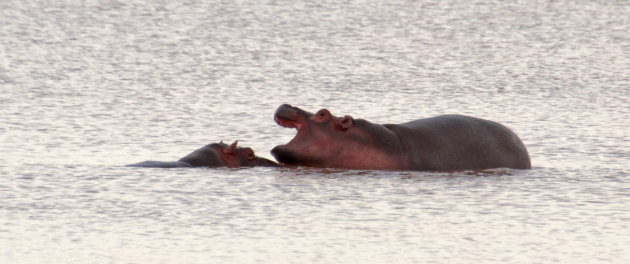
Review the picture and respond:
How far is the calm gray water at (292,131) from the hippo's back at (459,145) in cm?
20

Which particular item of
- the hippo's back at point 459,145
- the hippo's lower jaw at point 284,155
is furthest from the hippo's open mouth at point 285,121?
the hippo's back at point 459,145

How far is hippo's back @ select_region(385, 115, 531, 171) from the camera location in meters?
8.90

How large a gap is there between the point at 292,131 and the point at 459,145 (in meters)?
2.18

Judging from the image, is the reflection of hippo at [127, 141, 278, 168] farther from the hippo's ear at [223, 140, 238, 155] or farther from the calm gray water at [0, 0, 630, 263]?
the calm gray water at [0, 0, 630, 263]

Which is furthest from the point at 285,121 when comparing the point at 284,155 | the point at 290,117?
the point at 284,155

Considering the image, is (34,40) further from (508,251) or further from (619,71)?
(508,251)

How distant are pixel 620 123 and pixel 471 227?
482 centimetres

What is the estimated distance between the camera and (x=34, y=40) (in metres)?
16.7

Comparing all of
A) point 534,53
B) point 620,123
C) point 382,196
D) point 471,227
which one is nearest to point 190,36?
point 534,53

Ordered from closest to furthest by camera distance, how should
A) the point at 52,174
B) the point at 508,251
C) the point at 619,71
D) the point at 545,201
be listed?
1. the point at 508,251
2. the point at 545,201
3. the point at 52,174
4. the point at 619,71

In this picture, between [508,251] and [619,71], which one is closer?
[508,251]

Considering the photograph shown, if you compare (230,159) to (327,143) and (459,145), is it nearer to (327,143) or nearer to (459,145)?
(327,143)

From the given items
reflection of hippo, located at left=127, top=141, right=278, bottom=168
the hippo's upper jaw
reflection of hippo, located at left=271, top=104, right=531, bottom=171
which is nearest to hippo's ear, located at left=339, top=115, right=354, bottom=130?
reflection of hippo, located at left=271, top=104, right=531, bottom=171

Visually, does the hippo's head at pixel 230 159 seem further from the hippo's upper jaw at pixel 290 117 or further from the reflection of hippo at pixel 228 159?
the hippo's upper jaw at pixel 290 117
